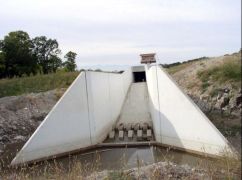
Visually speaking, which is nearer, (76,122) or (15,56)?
(76,122)

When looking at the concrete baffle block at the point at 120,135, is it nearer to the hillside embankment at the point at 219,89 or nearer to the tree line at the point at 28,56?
the hillside embankment at the point at 219,89

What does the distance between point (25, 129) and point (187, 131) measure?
696 cm

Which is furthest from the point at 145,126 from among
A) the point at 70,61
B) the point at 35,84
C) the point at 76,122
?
the point at 70,61

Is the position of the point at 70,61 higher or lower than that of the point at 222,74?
higher

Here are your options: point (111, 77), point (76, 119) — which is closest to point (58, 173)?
point (76, 119)

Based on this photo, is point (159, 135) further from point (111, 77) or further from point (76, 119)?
point (111, 77)

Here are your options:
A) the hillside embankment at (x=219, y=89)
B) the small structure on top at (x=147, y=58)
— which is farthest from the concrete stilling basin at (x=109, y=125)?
the small structure on top at (x=147, y=58)

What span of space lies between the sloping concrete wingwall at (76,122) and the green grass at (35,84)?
24.2 feet

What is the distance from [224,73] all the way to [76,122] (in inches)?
386

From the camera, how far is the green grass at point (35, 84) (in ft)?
73.4

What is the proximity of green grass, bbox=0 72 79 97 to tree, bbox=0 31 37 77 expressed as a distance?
6.73m

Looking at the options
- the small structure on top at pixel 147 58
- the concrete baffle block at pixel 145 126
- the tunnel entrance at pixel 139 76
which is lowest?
the concrete baffle block at pixel 145 126

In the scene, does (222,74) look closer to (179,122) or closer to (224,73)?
(224,73)

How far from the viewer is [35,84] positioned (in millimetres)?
23500
